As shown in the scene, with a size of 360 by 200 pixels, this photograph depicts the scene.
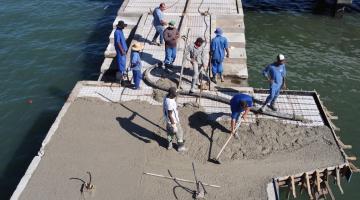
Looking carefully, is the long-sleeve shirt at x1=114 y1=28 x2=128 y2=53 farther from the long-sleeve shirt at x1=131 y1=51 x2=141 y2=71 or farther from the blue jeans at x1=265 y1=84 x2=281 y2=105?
the blue jeans at x1=265 y1=84 x2=281 y2=105

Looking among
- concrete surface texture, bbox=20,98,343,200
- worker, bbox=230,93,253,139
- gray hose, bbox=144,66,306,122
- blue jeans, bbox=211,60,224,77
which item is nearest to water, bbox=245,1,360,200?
gray hose, bbox=144,66,306,122

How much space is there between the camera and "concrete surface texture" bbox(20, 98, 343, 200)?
9.82 m

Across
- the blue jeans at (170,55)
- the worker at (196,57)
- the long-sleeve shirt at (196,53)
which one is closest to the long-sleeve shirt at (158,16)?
the blue jeans at (170,55)

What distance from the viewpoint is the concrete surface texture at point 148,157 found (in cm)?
982

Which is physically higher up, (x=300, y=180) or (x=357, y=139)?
(x=300, y=180)

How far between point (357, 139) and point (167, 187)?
7.98 metres

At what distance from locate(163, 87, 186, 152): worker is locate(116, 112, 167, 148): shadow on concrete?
520mm

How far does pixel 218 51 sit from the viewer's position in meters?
13.4

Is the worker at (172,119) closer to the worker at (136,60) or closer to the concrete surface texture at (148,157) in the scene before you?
the concrete surface texture at (148,157)

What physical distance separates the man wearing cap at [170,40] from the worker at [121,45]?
147 cm

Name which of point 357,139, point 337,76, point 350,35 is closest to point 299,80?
point 337,76

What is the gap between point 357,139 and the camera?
14.2m

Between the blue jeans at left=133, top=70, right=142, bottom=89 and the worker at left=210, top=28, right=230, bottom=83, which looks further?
the worker at left=210, top=28, right=230, bottom=83

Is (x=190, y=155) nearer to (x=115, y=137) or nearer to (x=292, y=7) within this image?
(x=115, y=137)
